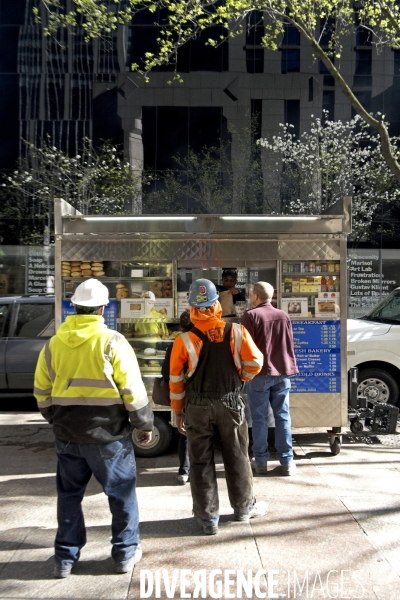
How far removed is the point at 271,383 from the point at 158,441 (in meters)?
1.53

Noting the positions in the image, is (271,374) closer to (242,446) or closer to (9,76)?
(242,446)

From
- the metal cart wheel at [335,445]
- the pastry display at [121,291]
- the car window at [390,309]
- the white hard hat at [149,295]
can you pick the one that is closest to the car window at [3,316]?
the pastry display at [121,291]

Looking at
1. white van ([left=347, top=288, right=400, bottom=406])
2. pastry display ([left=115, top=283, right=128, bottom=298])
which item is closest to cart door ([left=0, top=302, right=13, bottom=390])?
pastry display ([left=115, top=283, right=128, bottom=298])

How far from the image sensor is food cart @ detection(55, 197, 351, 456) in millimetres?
6738

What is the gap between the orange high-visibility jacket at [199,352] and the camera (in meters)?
4.56

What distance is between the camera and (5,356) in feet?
31.1

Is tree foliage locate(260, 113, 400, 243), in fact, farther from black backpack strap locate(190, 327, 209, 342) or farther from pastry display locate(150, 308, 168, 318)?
black backpack strap locate(190, 327, 209, 342)

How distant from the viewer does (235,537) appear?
14.7ft

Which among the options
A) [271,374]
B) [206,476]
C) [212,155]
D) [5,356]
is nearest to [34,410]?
[5,356]

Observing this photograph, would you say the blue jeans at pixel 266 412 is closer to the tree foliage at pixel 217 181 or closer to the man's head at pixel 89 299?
the man's head at pixel 89 299

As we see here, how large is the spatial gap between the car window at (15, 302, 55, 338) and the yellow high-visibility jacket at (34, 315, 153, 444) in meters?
5.90

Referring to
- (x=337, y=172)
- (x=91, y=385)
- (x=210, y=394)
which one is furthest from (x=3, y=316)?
(x=337, y=172)

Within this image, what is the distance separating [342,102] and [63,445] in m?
16.9

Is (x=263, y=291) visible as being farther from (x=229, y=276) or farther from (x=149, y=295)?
(x=149, y=295)
